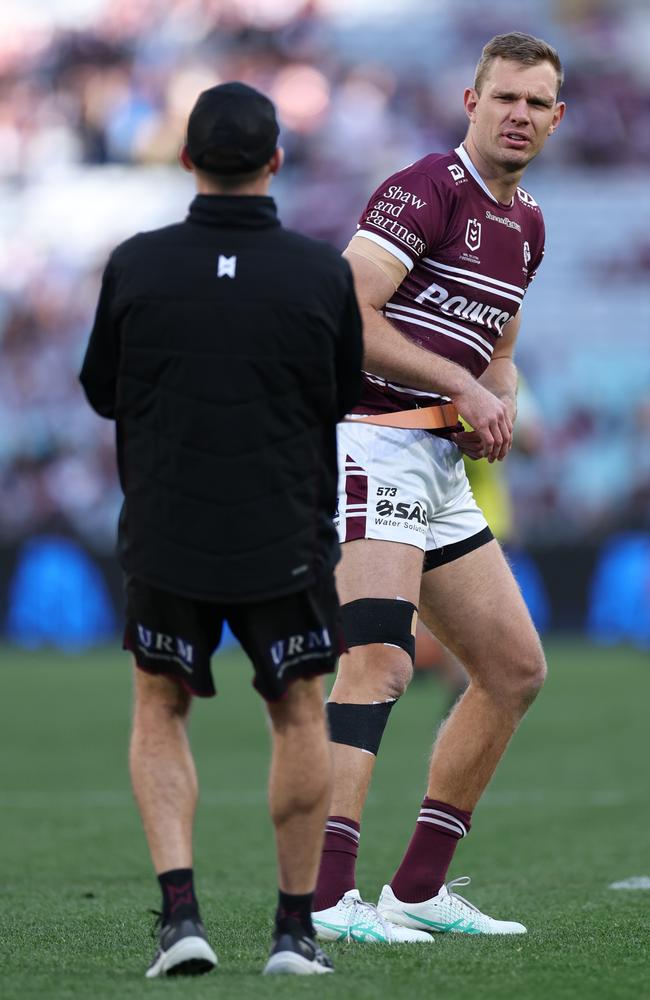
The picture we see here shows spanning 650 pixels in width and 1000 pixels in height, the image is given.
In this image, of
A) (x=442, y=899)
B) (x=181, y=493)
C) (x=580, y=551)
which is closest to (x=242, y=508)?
(x=181, y=493)

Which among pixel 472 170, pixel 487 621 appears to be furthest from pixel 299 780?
pixel 472 170

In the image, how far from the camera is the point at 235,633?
3779 mm

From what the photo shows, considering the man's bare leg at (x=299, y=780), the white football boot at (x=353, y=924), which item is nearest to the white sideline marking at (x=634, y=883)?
the white football boot at (x=353, y=924)

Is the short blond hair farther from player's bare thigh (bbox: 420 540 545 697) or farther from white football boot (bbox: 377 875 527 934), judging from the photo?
white football boot (bbox: 377 875 527 934)

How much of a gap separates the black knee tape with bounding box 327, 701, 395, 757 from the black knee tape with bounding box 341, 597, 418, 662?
0.57 feet

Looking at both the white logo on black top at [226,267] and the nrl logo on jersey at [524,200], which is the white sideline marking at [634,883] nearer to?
the nrl logo on jersey at [524,200]

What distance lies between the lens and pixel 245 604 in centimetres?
369

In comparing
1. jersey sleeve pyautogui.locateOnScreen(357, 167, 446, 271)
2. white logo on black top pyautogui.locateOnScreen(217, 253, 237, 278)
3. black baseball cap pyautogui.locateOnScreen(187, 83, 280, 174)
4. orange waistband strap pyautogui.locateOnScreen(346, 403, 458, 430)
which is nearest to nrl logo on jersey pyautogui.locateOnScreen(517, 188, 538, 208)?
jersey sleeve pyautogui.locateOnScreen(357, 167, 446, 271)

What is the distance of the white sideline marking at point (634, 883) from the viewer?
5984mm

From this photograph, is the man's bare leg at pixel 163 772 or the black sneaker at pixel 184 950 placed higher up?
the man's bare leg at pixel 163 772

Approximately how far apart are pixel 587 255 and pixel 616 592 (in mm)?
6191

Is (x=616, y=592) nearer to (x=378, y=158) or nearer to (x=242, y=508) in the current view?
(x=378, y=158)

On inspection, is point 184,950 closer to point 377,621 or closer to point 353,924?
point 353,924

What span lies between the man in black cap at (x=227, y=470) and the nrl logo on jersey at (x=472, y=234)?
1.26 meters
